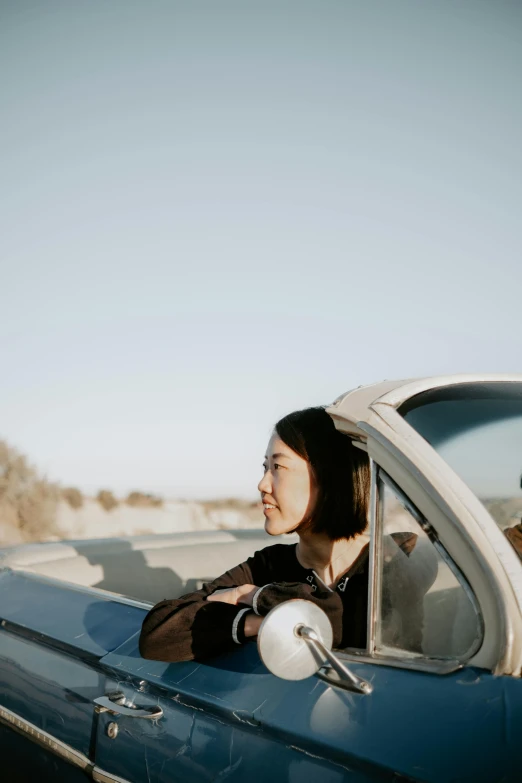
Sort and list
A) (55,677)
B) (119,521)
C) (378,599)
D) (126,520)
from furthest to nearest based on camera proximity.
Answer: (126,520) → (119,521) → (55,677) → (378,599)

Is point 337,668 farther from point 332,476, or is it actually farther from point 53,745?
point 53,745

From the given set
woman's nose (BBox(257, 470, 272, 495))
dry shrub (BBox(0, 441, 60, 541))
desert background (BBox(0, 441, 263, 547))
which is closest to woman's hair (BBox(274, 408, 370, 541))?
woman's nose (BBox(257, 470, 272, 495))

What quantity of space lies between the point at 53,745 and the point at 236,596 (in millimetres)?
752

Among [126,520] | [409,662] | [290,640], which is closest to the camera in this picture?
[290,640]

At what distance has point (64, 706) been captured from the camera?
2.00 metres

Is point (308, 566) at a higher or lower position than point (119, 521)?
higher

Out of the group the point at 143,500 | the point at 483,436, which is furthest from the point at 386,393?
the point at 143,500

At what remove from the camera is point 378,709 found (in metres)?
1.33

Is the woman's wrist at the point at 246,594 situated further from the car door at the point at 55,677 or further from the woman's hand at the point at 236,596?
the car door at the point at 55,677

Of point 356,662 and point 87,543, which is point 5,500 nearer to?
point 87,543

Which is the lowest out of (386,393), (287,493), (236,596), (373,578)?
(236,596)

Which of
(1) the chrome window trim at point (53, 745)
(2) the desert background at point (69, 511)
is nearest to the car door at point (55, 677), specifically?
(1) the chrome window trim at point (53, 745)

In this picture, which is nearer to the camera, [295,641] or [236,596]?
[295,641]

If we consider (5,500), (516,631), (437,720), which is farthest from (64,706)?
(5,500)
